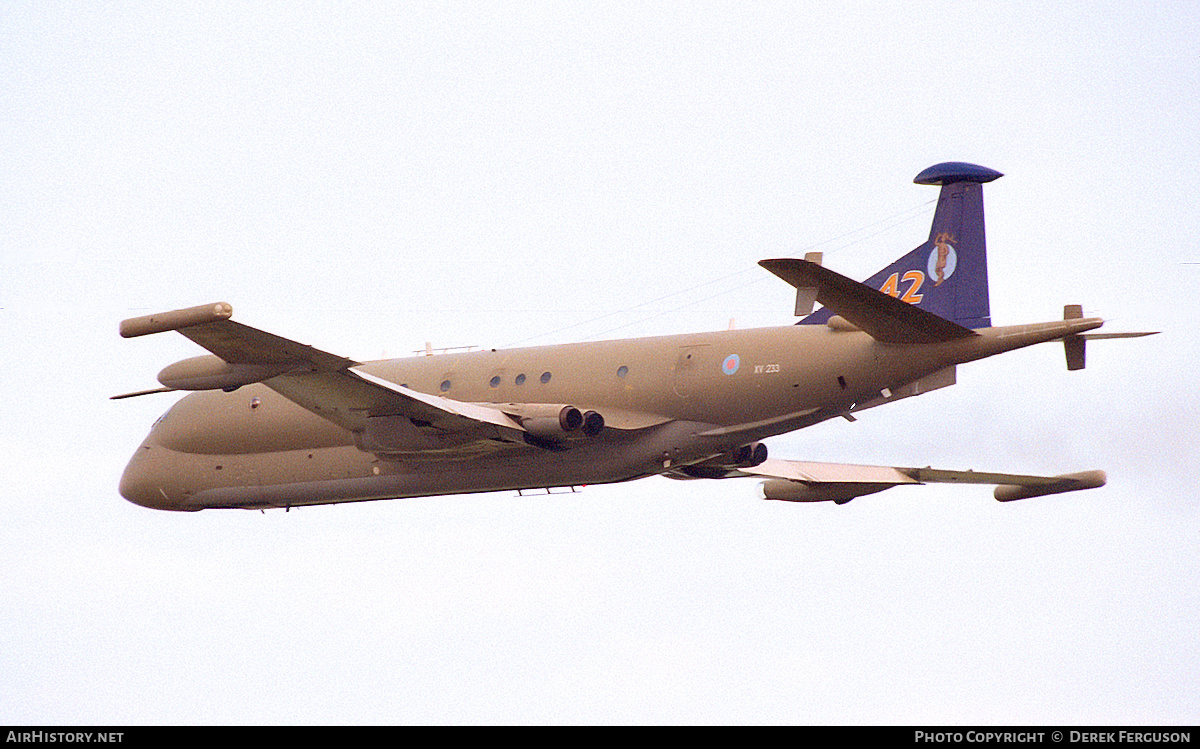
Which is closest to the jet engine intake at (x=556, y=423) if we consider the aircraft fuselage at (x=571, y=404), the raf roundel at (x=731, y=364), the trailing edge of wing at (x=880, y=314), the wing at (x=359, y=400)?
the wing at (x=359, y=400)

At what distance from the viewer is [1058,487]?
1663 inches

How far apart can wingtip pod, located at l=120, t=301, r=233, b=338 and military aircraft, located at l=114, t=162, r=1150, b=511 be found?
0.12ft

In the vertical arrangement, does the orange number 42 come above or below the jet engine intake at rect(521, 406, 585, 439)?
above

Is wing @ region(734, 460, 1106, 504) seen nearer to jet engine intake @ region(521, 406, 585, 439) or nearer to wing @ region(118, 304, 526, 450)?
jet engine intake @ region(521, 406, 585, 439)

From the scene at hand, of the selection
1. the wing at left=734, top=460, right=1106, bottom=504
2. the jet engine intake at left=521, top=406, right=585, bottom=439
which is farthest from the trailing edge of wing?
the wing at left=734, top=460, right=1106, bottom=504

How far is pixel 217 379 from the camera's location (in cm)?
3488

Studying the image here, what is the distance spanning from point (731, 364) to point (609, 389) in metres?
2.74

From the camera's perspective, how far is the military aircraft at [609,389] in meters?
34.0

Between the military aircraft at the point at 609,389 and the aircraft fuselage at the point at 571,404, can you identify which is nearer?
the military aircraft at the point at 609,389

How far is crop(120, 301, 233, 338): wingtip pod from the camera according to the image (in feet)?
107

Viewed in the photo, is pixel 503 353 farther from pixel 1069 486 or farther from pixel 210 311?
pixel 1069 486

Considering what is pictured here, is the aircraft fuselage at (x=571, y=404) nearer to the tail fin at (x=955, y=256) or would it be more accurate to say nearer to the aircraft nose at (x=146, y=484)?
the aircraft nose at (x=146, y=484)

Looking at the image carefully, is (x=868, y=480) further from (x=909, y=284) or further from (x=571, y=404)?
(x=571, y=404)

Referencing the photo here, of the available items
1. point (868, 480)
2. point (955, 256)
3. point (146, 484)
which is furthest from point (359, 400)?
point (868, 480)
